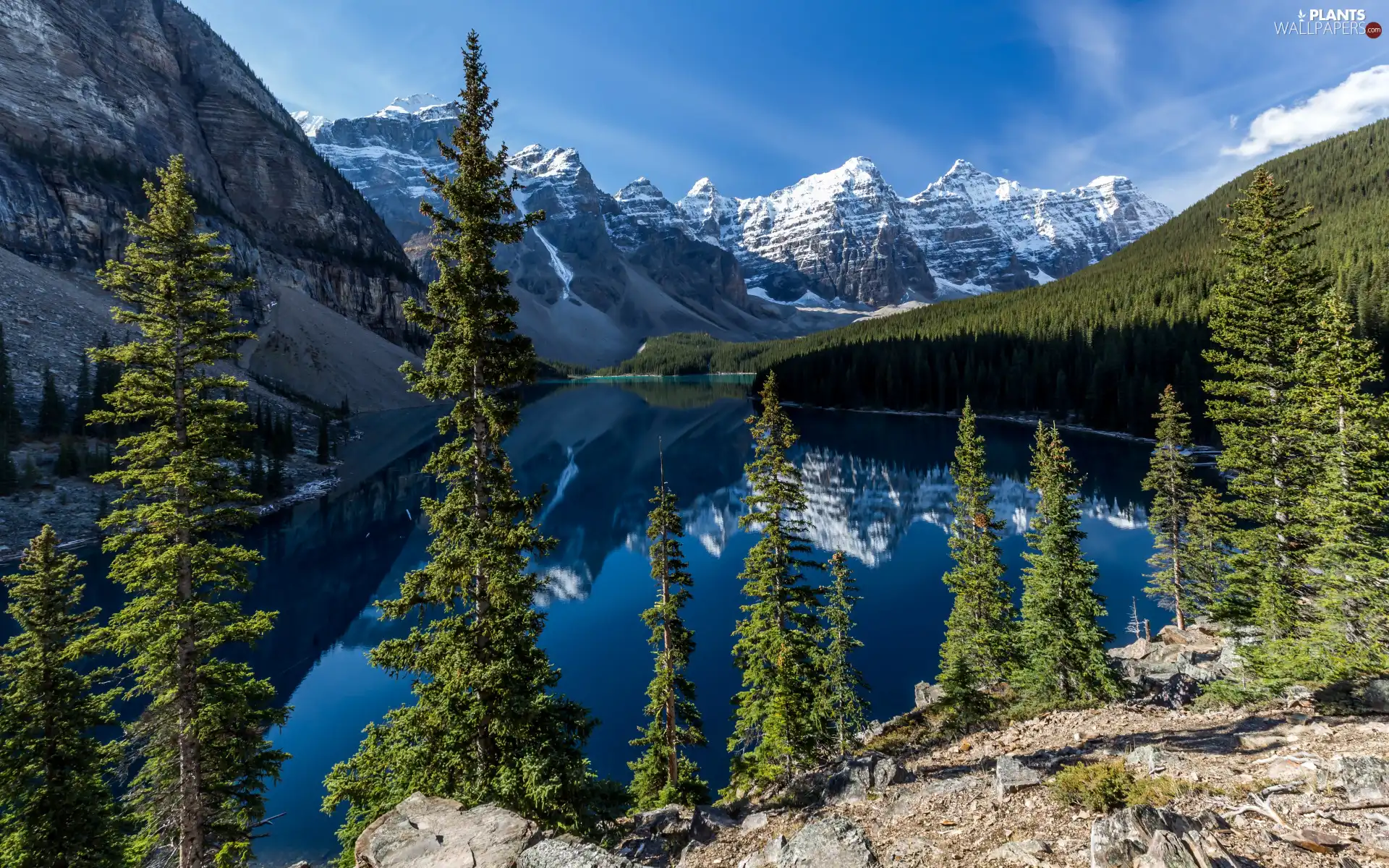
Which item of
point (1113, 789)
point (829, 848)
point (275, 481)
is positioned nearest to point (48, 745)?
point (829, 848)

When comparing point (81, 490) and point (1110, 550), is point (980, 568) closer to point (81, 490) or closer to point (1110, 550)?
point (1110, 550)

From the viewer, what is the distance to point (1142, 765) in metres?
9.16

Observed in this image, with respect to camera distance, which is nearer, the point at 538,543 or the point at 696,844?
the point at 696,844

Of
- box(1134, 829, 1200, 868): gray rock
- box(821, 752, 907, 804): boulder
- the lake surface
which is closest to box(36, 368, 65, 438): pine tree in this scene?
the lake surface

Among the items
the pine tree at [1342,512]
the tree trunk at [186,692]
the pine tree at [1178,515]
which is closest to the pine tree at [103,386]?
the tree trunk at [186,692]

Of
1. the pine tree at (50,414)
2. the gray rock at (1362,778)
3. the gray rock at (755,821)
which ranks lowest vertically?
the gray rock at (755,821)

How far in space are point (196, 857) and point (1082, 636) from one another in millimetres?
22626

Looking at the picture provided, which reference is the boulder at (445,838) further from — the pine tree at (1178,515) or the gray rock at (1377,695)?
the pine tree at (1178,515)

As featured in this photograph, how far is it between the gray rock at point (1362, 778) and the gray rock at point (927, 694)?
15.6m

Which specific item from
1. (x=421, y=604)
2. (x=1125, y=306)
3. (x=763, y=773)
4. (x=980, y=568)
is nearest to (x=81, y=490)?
(x=421, y=604)

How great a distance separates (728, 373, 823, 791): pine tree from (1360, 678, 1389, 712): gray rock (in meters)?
11.7

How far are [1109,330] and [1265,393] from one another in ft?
341

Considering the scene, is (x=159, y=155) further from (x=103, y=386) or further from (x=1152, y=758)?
(x=1152, y=758)

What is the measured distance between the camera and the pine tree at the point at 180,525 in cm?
1134
